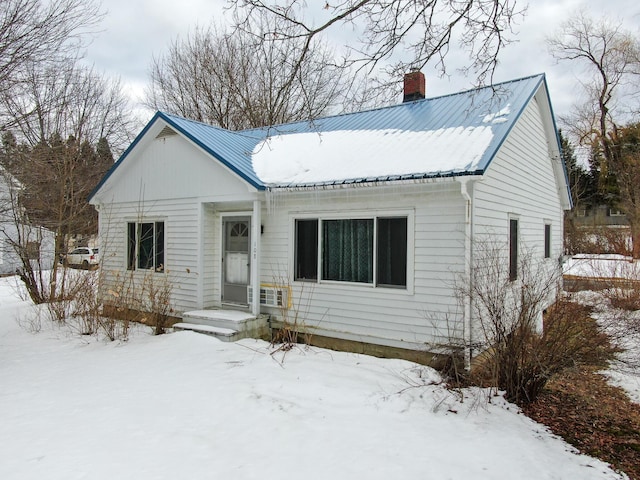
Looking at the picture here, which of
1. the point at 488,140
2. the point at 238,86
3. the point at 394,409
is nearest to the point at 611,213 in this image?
the point at 238,86

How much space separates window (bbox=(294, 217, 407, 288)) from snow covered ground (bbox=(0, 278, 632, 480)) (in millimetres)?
1441

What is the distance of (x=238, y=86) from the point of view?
906 inches

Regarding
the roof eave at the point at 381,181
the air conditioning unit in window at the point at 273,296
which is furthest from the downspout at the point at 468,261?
the air conditioning unit in window at the point at 273,296

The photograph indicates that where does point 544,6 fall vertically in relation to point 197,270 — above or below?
above

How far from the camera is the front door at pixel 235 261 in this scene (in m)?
9.23

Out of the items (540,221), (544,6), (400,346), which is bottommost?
(400,346)

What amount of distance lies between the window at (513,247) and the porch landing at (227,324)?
493 cm

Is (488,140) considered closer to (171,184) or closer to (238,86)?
(171,184)

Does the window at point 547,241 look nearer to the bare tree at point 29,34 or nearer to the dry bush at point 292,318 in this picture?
the dry bush at point 292,318

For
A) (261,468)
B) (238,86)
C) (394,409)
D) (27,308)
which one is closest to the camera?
(261,468)

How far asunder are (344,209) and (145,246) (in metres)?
5.64

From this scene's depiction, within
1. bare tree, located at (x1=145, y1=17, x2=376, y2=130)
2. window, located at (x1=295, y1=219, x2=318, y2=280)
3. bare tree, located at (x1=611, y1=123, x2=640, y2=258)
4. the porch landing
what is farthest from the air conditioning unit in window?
bare tree, located at (x1=611, y1=123, x2=640, y2=258)

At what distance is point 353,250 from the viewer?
766 centimetres

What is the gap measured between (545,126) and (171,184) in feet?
30.0
